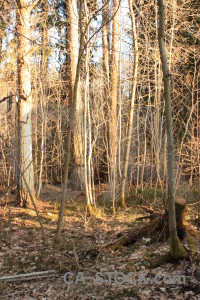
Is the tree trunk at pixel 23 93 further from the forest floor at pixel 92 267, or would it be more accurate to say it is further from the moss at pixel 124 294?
the moss at pixel 124 294

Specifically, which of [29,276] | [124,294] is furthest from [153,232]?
[29,276]

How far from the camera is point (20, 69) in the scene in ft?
25.2

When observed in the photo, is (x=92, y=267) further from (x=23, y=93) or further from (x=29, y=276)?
(x=23, y=93)

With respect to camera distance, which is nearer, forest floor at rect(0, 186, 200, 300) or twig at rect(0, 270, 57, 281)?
forest floor at rect(0, 186, 200, 300)

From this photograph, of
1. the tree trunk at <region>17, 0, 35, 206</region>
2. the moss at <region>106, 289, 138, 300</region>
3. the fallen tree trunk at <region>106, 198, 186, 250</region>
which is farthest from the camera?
the tree trunk at <region>17, 0, 35, 206</region>

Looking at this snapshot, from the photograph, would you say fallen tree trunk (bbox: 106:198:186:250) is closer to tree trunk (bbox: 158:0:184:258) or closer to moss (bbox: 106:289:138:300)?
tree trunk (bbox: 158:0:184:258)

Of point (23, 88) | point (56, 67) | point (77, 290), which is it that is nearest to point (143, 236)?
point (77, 290)

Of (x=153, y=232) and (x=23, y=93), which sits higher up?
(x=23, y=93)

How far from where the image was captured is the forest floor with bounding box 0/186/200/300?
3336 mm

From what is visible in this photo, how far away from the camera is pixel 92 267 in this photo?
399 cm

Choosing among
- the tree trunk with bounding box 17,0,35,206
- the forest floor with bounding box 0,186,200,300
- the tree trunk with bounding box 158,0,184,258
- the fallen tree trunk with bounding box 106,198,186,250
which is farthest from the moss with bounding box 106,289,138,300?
the tree trunk with bounding box 17,0,35,206

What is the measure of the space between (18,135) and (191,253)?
18.2 ft

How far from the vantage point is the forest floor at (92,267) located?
10.9ft

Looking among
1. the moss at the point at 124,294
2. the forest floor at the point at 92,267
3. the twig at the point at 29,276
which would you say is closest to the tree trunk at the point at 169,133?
the forest floor at the point at 92,267
